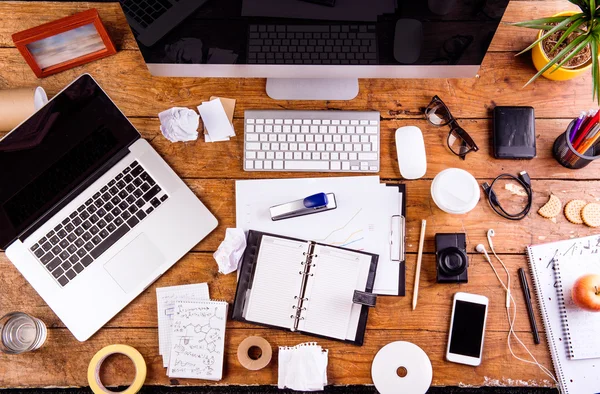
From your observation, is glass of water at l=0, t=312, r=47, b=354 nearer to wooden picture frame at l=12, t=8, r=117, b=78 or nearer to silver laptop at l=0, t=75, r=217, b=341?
silver laptop at l=0, t=75, r=217, b=341

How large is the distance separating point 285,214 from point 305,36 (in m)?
0.38

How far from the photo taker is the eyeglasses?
114 centimetres

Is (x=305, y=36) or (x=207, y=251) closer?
(x=305, y=36)

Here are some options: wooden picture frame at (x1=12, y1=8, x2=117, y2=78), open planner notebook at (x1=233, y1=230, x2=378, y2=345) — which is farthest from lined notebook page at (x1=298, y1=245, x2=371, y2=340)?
wooden picture frame at (x1=12, y1=8, x2=117, y2=78)

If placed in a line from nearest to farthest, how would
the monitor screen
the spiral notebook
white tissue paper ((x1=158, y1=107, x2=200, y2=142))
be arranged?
1. the monitor screen
2. the spiral notebook
3. white tissue paper ((x1=158, y1=107, x2=200, y2=142))

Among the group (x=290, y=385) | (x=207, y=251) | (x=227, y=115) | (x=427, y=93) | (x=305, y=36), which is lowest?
(x=290, y=385)

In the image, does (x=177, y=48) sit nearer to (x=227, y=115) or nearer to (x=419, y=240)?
(x=227, y=115)

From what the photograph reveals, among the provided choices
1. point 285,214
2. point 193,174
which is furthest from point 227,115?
point 285,214

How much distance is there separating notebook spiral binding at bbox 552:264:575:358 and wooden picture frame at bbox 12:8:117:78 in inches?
44.2

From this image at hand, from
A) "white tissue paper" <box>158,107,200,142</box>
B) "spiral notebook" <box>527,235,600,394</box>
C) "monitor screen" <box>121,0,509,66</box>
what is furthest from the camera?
"white tissue paper" <box>158,107,200,142</box>

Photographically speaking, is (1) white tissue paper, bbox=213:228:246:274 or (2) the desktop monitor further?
(1) white tissue paper, bbox=213:228:246:274

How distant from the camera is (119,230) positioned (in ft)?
3.62

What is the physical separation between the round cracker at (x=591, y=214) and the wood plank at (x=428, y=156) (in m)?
0.07

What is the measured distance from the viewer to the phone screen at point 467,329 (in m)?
1.07
